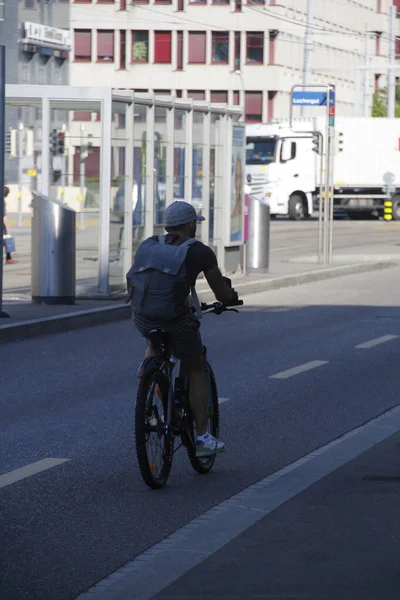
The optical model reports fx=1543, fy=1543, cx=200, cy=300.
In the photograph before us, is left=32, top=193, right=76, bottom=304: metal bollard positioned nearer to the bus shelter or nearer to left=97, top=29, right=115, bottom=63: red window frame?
the bus shelter

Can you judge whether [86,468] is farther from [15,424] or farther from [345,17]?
[345,17]

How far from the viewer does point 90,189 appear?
19422mm

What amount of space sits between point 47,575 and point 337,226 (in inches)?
1746

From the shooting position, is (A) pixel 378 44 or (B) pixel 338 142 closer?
(B) pixel 338 142

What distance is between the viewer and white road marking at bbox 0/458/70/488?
25.3ft

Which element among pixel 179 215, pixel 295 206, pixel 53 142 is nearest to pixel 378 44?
pixel 295 206

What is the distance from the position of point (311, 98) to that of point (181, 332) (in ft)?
64.2

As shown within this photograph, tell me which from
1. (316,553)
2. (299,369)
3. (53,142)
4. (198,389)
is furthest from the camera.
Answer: (53,142)

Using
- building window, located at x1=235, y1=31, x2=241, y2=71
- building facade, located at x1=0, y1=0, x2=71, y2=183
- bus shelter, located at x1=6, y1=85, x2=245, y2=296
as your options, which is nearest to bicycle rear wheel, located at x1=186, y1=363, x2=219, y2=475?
bus shelter, located at x1=6, y1=85, x2=245, y2=296

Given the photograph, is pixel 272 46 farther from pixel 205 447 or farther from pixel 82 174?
pixel 205 447

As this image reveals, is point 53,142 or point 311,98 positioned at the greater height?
point 311,98

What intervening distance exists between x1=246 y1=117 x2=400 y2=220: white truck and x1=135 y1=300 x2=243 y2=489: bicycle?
140ft

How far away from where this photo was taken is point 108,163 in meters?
19.2

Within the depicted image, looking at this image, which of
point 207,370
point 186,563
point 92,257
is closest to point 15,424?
point 207,370
